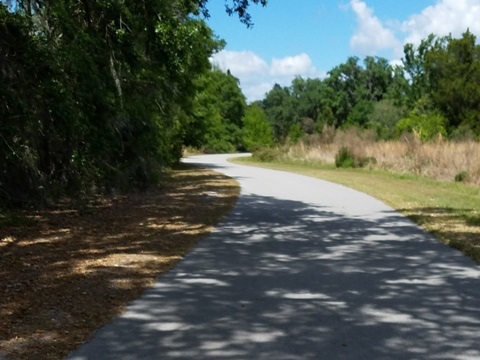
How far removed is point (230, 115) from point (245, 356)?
99.8 metres

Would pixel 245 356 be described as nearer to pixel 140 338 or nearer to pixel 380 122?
pixel 140 338

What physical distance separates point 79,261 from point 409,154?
2727cm

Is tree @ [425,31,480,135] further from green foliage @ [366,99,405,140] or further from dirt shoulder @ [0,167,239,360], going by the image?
dirt shoulder @ [0,167,239,360]

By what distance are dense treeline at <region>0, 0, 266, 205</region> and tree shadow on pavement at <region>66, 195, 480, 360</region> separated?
374 cm

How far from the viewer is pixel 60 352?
16.9 feet

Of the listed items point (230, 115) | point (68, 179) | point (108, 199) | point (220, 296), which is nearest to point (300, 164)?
point (108, 199)

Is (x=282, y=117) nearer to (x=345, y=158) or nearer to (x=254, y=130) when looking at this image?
(x=254, y=130)

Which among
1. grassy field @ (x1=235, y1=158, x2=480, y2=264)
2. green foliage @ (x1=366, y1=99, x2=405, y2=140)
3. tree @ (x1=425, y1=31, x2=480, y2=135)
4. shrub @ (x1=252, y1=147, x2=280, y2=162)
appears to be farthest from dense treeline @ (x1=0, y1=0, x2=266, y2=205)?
green foliage @ (x1=366, y1=99, x2=405, y2=140)

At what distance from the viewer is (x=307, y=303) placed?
6801mm

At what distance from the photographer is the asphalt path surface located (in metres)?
5.28

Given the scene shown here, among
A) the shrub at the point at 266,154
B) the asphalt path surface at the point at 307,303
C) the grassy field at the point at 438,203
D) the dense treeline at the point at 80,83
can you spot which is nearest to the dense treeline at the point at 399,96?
the shrub at the point at 266,154

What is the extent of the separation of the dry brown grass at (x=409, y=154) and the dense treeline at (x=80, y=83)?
13.7m

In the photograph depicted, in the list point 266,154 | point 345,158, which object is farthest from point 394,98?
point 345,158

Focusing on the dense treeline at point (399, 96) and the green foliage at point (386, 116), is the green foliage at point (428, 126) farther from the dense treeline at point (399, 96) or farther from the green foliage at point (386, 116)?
the green foliage at point (386, 116)
